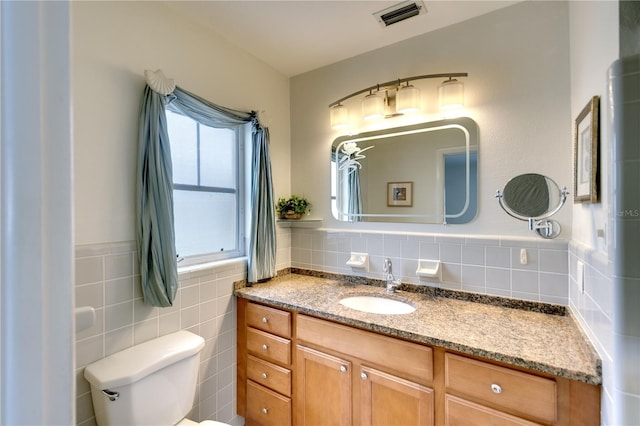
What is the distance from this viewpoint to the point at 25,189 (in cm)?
25

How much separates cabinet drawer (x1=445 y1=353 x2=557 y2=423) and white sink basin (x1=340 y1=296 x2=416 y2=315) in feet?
1.85

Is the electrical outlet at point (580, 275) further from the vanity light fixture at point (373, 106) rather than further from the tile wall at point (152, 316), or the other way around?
the tile wall at point (152, 316)

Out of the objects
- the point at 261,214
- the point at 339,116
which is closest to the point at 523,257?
the point at 339,116

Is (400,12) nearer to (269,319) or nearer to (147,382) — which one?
(269,319)

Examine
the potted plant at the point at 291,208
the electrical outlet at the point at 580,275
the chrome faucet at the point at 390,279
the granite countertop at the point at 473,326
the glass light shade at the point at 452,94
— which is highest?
the glass light shade at the point at 452,94

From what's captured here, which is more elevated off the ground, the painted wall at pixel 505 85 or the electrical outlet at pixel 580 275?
the painted wall at pixel 505 85

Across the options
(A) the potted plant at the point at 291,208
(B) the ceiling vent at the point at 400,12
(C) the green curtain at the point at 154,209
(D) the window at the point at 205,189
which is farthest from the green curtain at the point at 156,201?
(B) the ceiling vent at the point at 400,12

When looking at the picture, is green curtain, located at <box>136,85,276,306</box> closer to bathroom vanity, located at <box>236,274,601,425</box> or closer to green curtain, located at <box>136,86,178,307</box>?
green curtain, located at <box>136,86,178,307</box>

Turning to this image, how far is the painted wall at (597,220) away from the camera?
2.85ft

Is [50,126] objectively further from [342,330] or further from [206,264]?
[206,264]

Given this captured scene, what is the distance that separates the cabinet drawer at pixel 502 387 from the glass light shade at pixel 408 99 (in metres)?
1.39

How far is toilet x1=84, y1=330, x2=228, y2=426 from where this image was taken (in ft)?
3.98

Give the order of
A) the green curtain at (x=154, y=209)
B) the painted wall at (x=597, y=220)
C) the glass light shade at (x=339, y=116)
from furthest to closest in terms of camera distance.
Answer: the glass light shade at (x=339, y=116) < the green curtain at (x=154, y=209) < the painted wall at (x=597, y=220)

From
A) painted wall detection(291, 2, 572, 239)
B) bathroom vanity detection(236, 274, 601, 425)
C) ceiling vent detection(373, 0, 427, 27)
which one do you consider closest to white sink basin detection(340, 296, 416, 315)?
bathroom vanity detection(236, 274, 601, 425)
